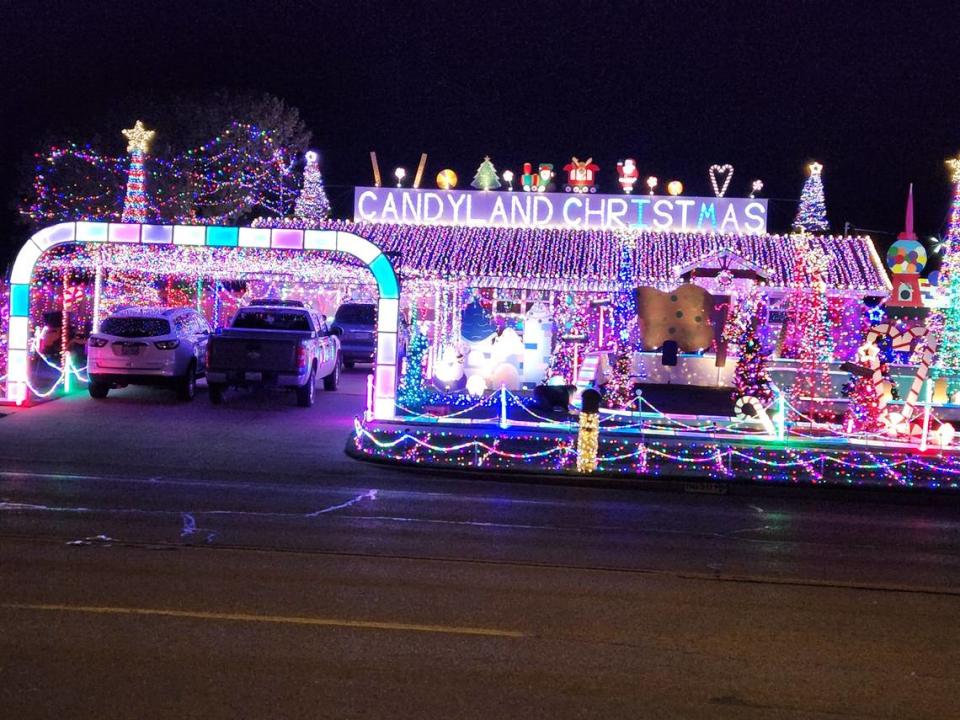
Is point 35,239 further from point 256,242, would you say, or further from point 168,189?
point 168,189

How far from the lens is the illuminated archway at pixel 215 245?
18.6 metres

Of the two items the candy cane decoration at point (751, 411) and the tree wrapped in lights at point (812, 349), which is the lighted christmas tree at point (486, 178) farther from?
the candy cane decoration at point (751, 411)

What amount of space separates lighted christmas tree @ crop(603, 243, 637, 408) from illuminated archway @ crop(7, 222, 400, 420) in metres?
5.47

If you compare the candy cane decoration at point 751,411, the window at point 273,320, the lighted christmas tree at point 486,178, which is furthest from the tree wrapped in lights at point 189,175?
the candy cane decoration at point 751,411

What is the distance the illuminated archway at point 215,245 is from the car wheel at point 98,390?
1373 mm

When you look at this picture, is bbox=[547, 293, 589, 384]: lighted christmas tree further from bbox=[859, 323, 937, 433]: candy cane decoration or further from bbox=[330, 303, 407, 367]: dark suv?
bbox=[859, 323, 937, 433]: candy cane decoration

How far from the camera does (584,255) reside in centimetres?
3048

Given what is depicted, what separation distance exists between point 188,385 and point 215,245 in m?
3.25

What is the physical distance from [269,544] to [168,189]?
3240 cm

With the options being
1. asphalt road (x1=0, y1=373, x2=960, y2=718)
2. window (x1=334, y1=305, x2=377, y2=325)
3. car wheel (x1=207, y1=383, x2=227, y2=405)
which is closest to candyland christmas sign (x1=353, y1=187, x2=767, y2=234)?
window (x1=334, y1=305, x2=377, y2=325)

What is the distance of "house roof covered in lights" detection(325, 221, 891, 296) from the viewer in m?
29.1

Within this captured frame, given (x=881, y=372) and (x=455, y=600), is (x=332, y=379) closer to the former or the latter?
(x=881, y=372)

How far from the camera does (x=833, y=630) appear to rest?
6.76 meters

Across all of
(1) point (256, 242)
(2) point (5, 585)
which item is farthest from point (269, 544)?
(1) point (256, 242)
